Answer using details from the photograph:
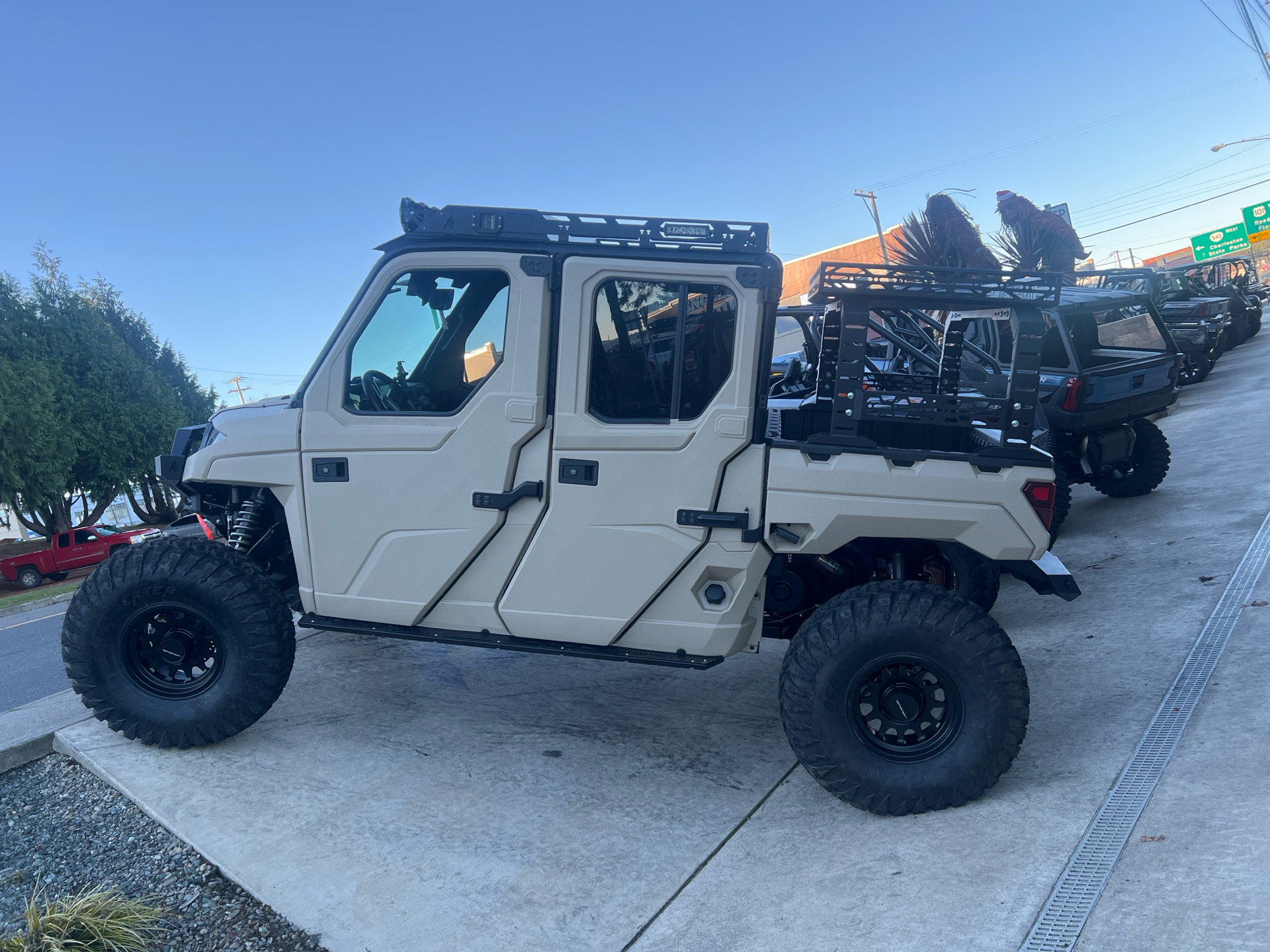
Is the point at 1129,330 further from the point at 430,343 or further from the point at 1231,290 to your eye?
the point at 1231,290

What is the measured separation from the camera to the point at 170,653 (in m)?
4.08

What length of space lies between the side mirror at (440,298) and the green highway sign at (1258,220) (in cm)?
5806

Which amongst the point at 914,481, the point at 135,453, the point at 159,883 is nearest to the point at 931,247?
the point at 914,481

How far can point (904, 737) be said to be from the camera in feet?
11.7

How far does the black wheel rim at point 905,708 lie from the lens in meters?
3.48

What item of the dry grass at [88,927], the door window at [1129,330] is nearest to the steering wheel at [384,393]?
the dry grass at [88,927]

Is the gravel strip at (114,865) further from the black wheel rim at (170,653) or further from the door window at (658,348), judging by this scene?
the door window at (658,348)

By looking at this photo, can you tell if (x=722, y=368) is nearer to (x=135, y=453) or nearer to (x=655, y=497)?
(x=655, y=497)

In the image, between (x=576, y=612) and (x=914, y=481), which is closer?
(x=914, y=481)

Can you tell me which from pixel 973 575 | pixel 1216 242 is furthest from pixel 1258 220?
pixel 973 575

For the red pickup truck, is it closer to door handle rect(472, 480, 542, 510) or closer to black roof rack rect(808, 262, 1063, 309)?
door handle rect(472, 480, 542, 510)

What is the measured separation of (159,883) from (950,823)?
305 centimetres

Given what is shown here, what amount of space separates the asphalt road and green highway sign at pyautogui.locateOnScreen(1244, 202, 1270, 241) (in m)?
58.4

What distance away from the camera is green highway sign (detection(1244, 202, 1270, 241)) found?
4847 centimetres
